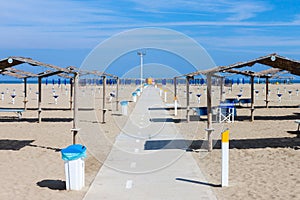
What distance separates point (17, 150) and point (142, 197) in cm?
572

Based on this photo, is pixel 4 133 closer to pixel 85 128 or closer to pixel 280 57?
pixel 85 128

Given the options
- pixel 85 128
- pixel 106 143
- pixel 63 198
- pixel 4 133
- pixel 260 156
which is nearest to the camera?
pixel 63 198

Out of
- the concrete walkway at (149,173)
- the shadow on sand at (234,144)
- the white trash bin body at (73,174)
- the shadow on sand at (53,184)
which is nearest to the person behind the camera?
the concrete walkway at (149,173)

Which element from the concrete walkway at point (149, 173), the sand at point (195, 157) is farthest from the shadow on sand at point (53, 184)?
the concrete walkway at point (149, 173)

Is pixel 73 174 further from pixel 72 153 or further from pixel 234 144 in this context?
pixel 234 144

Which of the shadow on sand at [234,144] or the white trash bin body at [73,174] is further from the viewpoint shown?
the shadow on sand at [234,144]

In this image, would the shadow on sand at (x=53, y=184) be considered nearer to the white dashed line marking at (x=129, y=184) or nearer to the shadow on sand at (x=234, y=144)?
the white dashed line marking at (x=129, y=184)

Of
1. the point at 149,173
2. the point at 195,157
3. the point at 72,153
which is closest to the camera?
the point at 72,153

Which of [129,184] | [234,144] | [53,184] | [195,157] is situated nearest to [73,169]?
[53,184]

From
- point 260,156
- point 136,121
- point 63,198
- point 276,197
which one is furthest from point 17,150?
point 136,121

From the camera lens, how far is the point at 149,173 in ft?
29.6

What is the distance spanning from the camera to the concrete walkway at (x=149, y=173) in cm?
731

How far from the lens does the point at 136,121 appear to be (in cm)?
2039

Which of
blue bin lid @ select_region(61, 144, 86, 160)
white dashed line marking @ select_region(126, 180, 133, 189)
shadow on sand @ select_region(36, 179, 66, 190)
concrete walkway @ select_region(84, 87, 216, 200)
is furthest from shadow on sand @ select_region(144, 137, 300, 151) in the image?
blue bin lid @ select_region(61, 144, 86, 160)
